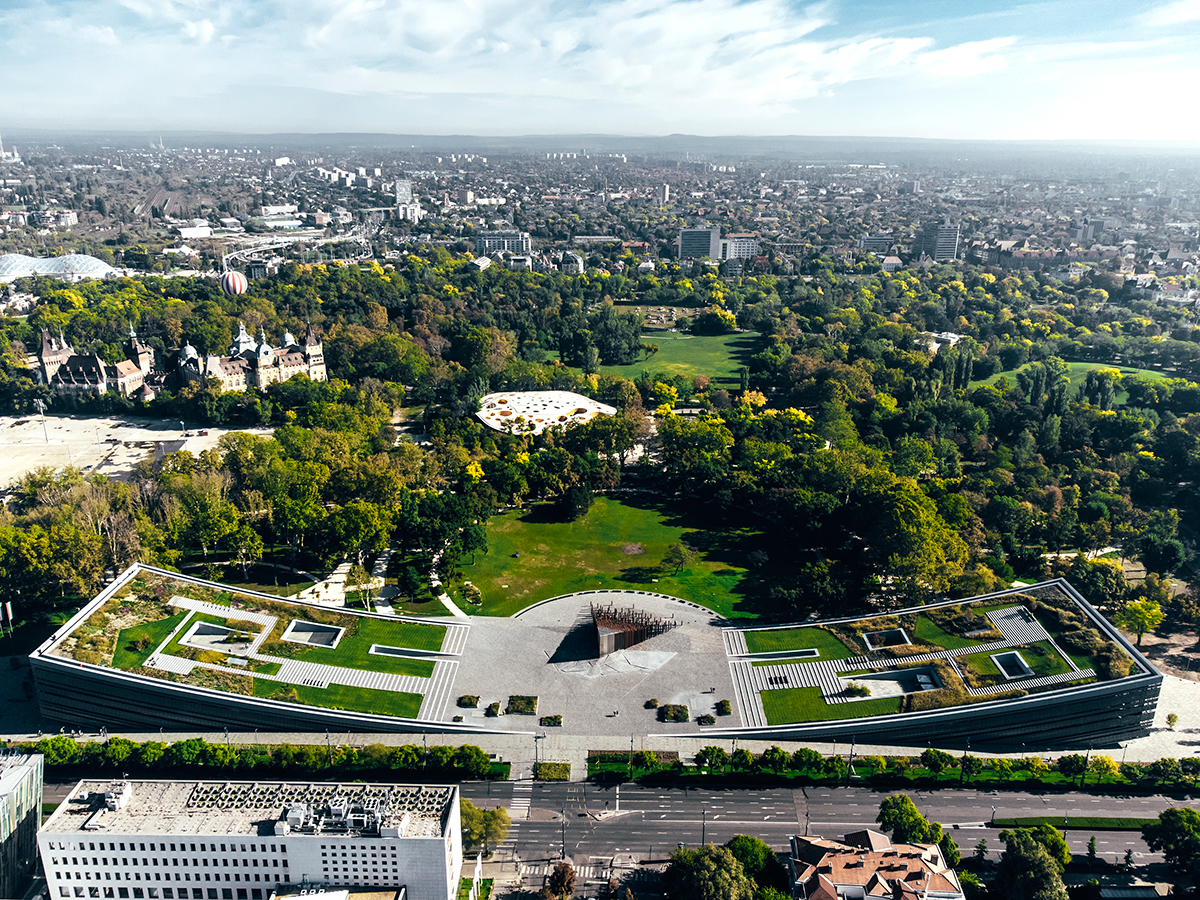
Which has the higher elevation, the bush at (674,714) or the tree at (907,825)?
the tree at (907,825)

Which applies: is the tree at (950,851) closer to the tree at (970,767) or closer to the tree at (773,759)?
the tree at (970,767)

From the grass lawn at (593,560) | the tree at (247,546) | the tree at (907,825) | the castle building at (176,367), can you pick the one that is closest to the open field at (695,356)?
the castle building at (176,367)

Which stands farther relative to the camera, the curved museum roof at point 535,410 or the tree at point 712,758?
the curved museum roof at point 535,410

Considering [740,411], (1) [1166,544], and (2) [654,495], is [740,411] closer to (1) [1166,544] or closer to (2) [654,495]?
(2) [654,495]

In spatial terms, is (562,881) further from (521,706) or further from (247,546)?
(247,546)

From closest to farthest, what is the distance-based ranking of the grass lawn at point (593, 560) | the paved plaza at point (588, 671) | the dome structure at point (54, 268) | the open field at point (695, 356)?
the paved plaza at point (588, 671), the grass lawn at point (593, 560), the open field at point (695, 356), the dome structure at point (54, 268)

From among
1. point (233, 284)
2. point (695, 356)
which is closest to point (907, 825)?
point (695, 356)

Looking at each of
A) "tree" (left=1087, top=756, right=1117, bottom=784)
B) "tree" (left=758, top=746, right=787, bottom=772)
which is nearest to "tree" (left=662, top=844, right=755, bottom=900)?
"tree" (left=758, top=746, right=787, bottom=772)
